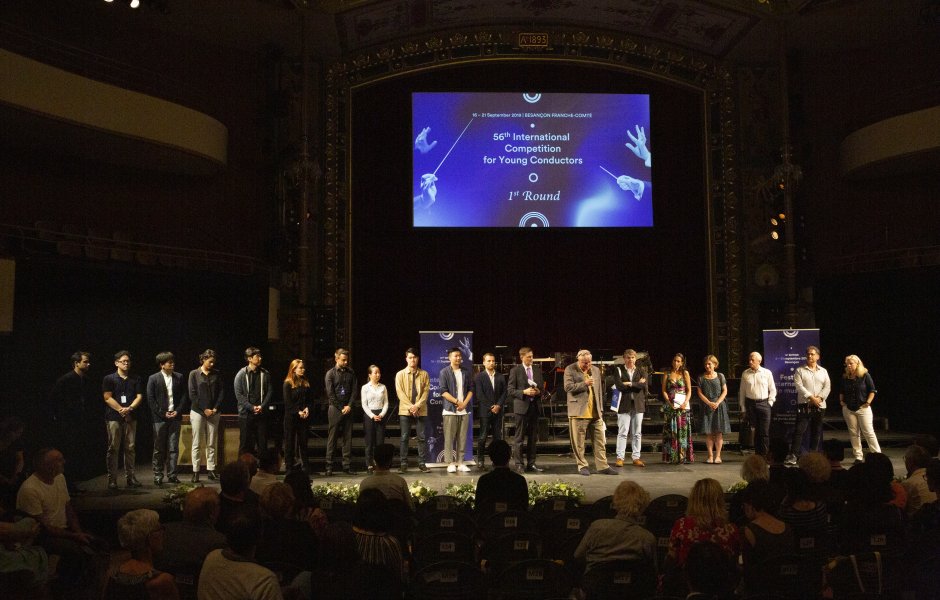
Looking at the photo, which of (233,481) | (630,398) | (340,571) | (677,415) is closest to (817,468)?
(340,571)

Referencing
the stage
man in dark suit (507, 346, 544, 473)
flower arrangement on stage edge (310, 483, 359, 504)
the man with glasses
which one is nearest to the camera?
flower arrangement on stage edge (310, 483, 359, 504)

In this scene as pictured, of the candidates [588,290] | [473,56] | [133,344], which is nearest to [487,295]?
[588,290]

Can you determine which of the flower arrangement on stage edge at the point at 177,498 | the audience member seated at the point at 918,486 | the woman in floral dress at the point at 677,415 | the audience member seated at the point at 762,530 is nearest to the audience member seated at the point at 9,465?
the flower arrangement on stage edge at the point at 177,498

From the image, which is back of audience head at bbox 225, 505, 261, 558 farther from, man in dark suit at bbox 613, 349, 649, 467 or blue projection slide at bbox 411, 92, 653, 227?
blue projection slide at bbox 411, 92, 653, 227

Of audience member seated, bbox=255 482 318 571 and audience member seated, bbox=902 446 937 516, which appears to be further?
audience member seated, bbox=902 446 937 516

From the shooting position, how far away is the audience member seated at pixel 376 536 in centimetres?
398

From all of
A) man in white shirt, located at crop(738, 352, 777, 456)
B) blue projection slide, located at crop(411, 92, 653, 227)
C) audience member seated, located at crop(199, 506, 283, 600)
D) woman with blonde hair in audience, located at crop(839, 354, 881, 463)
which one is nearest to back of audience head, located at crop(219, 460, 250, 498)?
audience member seated, located at crop(199, 506, 283, 600)

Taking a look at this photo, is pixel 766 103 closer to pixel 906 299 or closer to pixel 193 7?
pixel 906 299

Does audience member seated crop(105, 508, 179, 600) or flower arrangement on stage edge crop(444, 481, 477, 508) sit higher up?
audience member seated crop(105, 508, 179, 600)

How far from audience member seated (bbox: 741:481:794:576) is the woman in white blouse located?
6268 millimetres

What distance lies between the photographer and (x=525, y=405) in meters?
10.1

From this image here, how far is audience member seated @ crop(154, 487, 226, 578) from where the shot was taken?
397 cm

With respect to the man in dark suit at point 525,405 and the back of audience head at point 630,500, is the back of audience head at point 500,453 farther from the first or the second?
the man in dark suit at point 525,405

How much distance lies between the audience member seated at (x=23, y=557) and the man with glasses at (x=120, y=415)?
4524 millimetres
